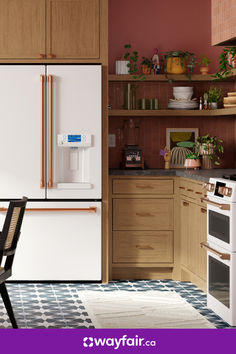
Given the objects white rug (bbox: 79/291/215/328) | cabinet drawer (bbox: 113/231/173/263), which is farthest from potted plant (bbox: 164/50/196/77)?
white rug (bbox: 79/291/215/328)

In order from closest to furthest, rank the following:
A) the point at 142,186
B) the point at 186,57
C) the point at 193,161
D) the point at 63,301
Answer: the point at 63,301, the point at 142,186, the point at 193,161, the point at 186,57

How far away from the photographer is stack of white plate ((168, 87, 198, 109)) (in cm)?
645

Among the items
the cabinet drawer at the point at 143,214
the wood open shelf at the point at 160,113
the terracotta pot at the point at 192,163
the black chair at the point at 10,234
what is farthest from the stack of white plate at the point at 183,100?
the black chair at the point at 10,234

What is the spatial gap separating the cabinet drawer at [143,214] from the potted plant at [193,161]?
48 cm

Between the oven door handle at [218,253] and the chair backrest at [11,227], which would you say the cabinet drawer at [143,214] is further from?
the chair backrest at [11,227]

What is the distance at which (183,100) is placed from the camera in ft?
21.2

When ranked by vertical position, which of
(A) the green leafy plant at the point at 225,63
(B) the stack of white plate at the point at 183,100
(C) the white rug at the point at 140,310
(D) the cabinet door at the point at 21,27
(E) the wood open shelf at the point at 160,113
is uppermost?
(D) the cabinet door at the point at 21,27

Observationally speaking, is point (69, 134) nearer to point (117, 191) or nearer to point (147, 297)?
point (117, 191)

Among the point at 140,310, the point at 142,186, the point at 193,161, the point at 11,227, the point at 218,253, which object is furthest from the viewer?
the point at 193,161

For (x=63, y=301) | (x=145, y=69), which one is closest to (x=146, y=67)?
(x=145, y=69)

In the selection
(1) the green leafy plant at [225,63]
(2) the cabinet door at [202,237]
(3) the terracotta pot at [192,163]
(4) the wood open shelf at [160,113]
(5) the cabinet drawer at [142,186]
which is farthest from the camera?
(4) the wood open shelf at [160,113]

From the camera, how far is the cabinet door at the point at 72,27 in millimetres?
5742

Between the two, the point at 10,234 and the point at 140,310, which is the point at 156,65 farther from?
the point at 10,234

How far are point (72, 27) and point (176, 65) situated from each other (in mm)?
1169
